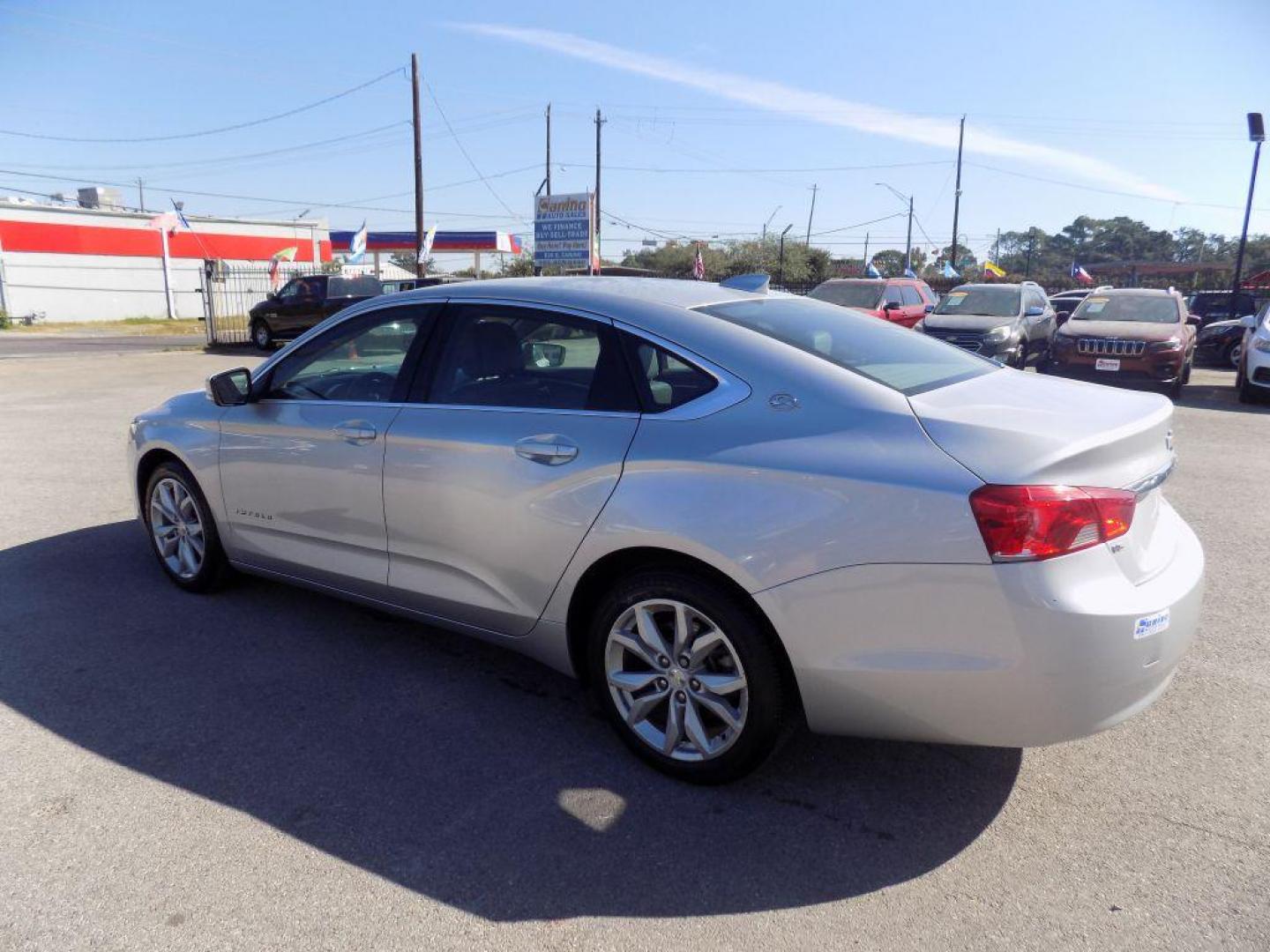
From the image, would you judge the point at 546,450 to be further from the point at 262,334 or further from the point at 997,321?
the point at 262,334

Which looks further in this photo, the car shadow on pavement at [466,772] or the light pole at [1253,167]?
the light pole at [1253,167]

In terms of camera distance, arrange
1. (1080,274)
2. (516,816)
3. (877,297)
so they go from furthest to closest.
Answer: (1080,274), (877,297), (516,816)

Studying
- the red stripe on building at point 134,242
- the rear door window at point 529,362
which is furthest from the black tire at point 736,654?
the red stripe on building at point 134,242

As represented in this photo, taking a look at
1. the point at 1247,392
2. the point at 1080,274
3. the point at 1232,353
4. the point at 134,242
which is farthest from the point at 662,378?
the point at 134,242

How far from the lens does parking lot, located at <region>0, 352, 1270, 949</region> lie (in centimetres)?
247

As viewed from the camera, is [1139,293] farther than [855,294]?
No

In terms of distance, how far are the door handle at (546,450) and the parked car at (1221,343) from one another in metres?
20.6

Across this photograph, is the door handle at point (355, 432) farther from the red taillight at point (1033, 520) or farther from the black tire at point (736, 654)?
the red taillight at point (1033, 520)

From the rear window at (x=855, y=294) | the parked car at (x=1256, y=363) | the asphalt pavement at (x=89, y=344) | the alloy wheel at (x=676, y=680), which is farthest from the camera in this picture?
the asphalt pavement at (x=89, y=344)

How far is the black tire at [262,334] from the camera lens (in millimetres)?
23938

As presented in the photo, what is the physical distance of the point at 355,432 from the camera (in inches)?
154

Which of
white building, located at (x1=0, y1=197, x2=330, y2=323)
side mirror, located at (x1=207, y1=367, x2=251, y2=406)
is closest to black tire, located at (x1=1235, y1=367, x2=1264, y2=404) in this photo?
side mirror, located at (x1=207, y1=367, x2=251, y2=406)

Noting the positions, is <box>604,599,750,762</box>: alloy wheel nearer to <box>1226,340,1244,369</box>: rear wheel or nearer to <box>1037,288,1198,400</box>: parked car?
<box>1037,288,1198,400</box>: parked car

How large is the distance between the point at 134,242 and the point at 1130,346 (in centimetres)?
4520
